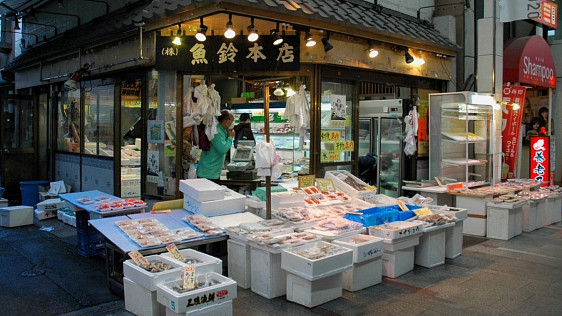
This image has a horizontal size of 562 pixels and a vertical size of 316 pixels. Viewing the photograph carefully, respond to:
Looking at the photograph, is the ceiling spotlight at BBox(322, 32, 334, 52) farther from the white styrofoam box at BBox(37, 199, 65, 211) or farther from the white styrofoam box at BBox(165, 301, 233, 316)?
the white styrofoam box at BBox(37, 199, 65, 211)

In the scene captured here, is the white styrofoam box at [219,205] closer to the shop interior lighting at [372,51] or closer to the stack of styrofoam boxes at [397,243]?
the stack of styrofoam boxes at [397,243]

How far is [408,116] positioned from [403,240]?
16.1 feet

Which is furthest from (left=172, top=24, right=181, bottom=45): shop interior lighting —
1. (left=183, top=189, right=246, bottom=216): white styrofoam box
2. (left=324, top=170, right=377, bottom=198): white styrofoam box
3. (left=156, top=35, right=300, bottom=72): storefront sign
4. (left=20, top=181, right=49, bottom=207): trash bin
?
(left=20, top=181, right=49, bottom=207): trash bin

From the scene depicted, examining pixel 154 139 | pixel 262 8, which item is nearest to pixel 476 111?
pixel 262 8

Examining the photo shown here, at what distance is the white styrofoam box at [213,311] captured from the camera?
443 centimetres

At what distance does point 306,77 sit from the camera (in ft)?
29.1

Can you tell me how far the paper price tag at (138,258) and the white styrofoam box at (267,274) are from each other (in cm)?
142

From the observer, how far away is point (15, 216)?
995 cm

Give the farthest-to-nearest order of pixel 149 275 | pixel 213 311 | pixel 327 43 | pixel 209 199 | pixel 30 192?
pixel 30 192 < pixel 327 43 < pixel 209 199 < pixel 149 275 < pixel 213 311

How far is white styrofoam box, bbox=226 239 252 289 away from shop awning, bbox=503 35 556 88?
8.92 meters

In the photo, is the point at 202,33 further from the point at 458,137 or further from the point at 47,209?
the point at 458,137

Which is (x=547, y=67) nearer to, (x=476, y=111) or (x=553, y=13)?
(x=553, y=13)

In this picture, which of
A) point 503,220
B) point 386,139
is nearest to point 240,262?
point 503,220

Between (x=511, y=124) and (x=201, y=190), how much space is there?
8.59 meters
